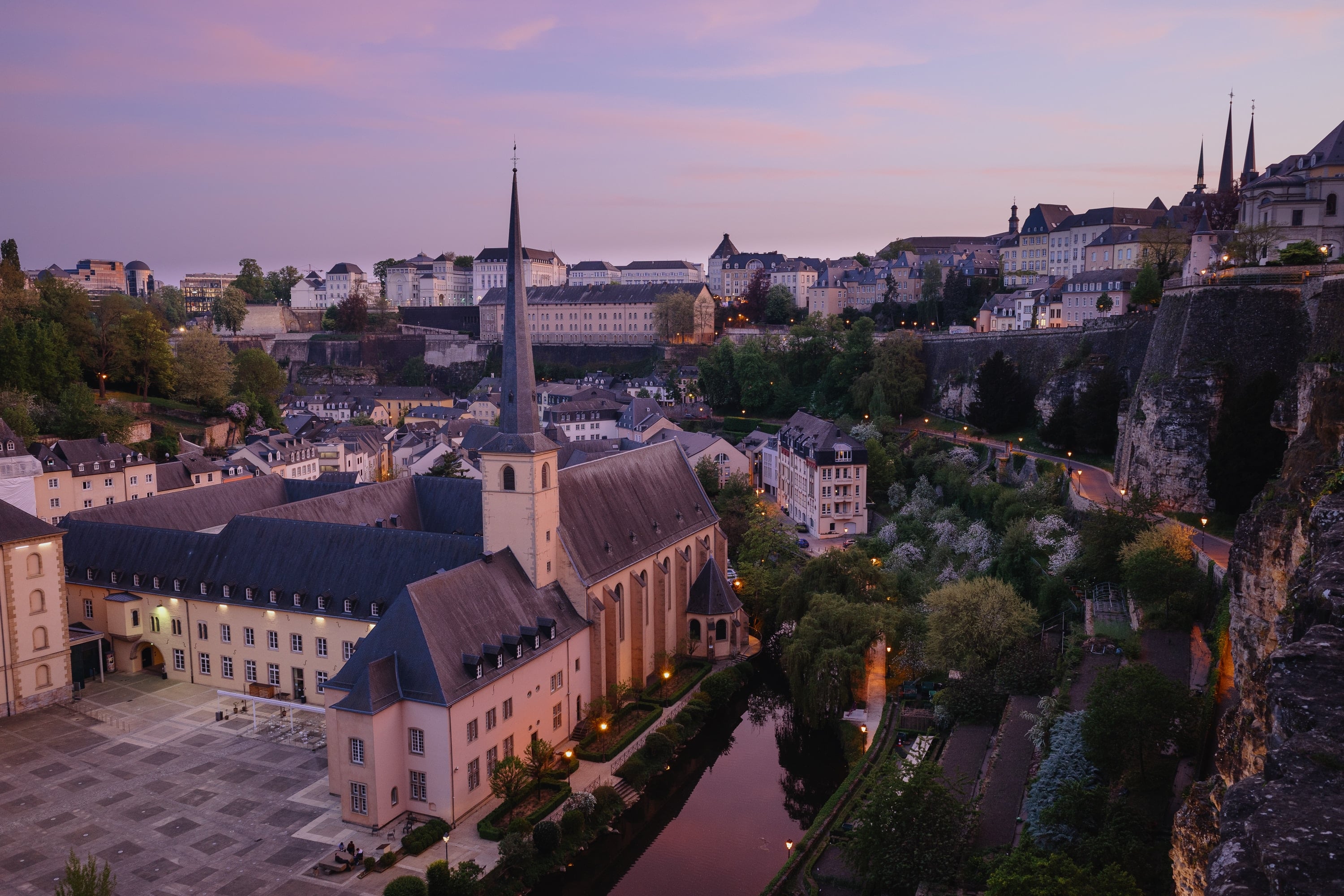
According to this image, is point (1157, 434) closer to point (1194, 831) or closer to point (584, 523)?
point (584, 523)

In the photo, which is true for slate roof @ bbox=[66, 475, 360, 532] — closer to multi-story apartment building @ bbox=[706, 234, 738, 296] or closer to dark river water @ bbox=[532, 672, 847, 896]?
dark river water @ bbox=[532, 672, 847, 896]

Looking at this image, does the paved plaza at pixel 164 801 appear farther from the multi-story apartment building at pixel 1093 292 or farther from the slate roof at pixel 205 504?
the multi-story apartment building at pixel 1093 292

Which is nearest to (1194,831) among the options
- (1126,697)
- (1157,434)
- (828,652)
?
(1126,697)

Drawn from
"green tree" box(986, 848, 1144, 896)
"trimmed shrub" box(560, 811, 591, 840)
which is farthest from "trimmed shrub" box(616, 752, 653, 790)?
"green tree" box(986, 848, 1144, 896)

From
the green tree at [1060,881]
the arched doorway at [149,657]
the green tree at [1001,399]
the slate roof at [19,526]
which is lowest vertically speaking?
the arched doorway at [149,657]

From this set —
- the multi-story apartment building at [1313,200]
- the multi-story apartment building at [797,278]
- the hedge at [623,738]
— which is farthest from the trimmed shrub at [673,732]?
the multi-story apartment building at [797,278]

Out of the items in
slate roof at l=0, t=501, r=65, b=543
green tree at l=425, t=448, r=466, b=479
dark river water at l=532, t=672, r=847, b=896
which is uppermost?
slate roof at l=0, t=501, r=65, b=543
